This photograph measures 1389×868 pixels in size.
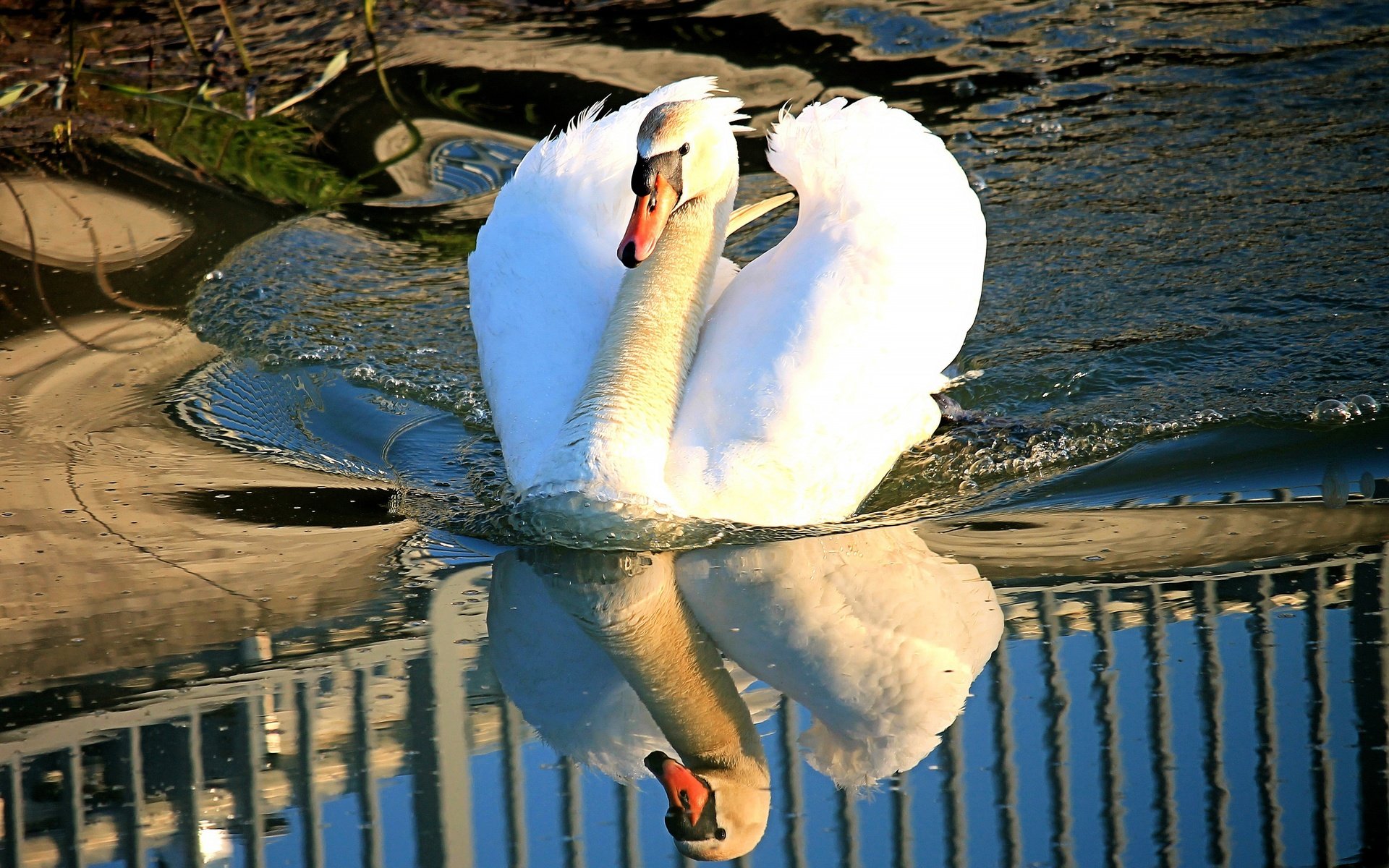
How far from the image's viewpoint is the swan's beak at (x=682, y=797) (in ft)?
8.96

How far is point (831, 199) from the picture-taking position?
170 inches

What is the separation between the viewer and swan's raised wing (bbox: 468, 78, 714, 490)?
13.3 ft

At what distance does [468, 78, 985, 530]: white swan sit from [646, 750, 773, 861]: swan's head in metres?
0.96

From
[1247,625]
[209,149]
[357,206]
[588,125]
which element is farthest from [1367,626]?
[209,149]

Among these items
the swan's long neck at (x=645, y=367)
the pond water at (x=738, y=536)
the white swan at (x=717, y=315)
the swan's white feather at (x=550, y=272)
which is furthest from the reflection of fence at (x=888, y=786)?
the swan's white feather at (x=550, y=272)

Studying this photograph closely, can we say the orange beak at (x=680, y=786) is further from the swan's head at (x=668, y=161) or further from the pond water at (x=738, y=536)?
the swan's head at (x=668, y=161)

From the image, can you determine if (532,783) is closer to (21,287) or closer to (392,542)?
(392,542)

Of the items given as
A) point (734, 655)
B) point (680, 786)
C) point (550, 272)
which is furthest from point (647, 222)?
point (680, 786)

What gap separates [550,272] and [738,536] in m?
1.04

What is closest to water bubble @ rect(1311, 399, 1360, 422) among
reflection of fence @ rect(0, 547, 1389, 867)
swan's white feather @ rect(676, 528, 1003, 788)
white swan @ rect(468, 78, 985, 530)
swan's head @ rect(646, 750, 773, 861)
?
white swan @ rect(468, 78, 985, 530)

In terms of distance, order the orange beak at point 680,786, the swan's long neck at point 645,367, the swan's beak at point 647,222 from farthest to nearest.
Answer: the swan's beak at point 647,222 < the swan's long neck at point 645,367 < the orange beak at point 680,786

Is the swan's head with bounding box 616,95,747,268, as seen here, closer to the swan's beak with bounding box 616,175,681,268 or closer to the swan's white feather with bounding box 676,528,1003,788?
the swan's beak with bounding box 616,175,681,268

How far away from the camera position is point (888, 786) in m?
2.82

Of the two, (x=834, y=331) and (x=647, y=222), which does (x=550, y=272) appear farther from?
(x=834, y=331)
